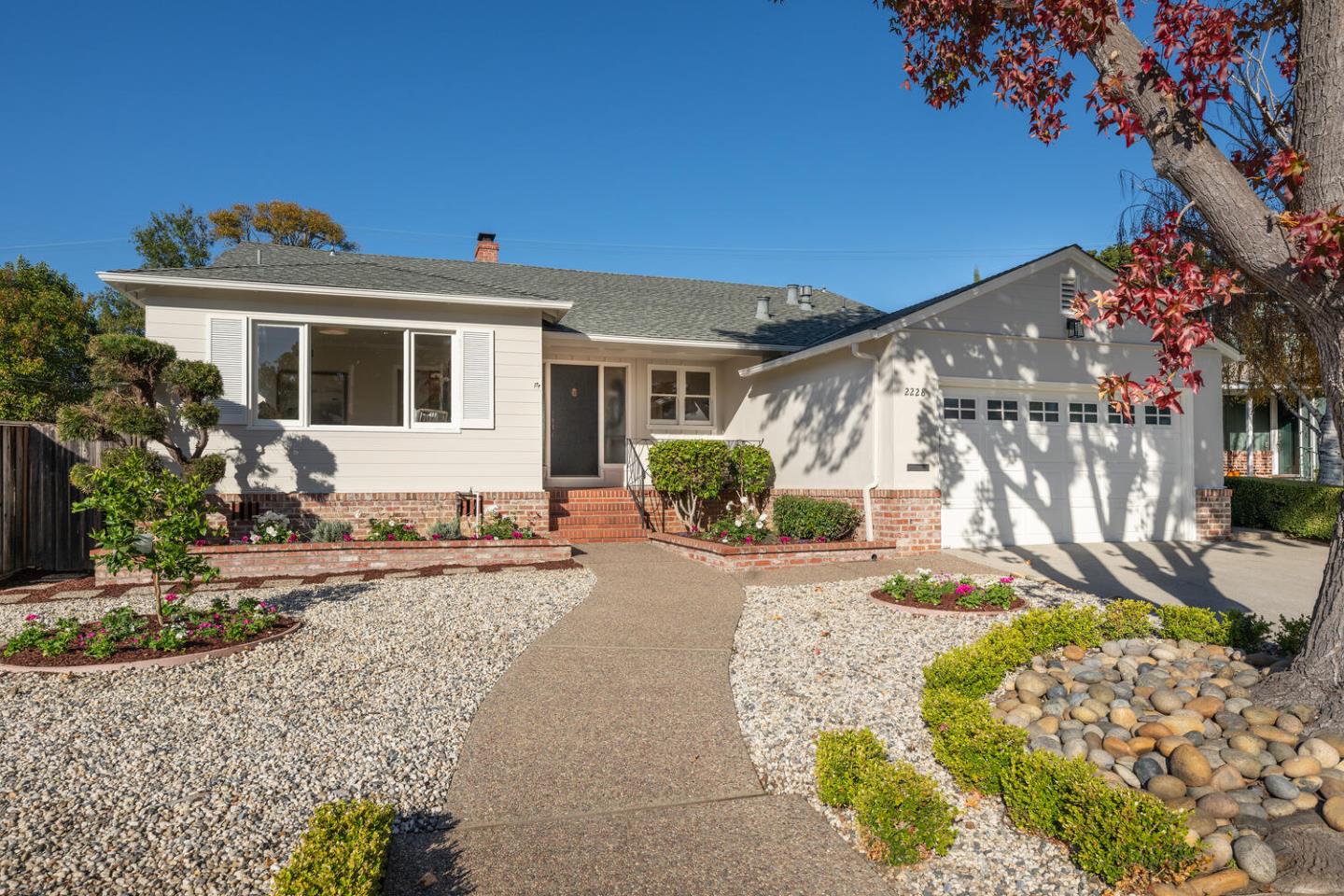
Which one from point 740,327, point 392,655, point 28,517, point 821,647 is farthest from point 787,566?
point 28,517

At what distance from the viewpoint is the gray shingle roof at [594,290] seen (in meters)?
11.1

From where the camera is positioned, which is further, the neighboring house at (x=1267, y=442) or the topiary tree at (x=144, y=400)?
the neighboring house at (x=1267, y=442)


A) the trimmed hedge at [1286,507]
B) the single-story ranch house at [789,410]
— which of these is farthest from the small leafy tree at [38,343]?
the trimmed hedge at [1286,507]

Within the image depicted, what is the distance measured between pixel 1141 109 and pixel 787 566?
641cm

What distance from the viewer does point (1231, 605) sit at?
738 centimetres

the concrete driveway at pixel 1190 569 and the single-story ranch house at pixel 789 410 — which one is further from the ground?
the single-story ranch house at pixel 789 410

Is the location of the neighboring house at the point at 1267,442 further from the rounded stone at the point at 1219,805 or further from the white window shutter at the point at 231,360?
the white window shutter at the point at 231,360

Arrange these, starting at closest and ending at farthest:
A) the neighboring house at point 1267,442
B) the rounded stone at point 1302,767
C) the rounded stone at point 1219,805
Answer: the rounded stone at point 1219,805
the rounded stone at point 1302,767
the neighboring house at point 1267,442

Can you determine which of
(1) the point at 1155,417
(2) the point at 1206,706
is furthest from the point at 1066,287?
(2) the point at 1206,706

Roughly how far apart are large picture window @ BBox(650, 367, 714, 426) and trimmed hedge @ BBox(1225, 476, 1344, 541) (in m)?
9.21

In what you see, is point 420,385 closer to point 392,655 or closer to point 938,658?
point 392,655

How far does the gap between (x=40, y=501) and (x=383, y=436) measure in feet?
13.1

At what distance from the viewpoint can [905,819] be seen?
298cm

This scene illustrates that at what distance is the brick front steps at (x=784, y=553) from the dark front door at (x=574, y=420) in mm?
4121
